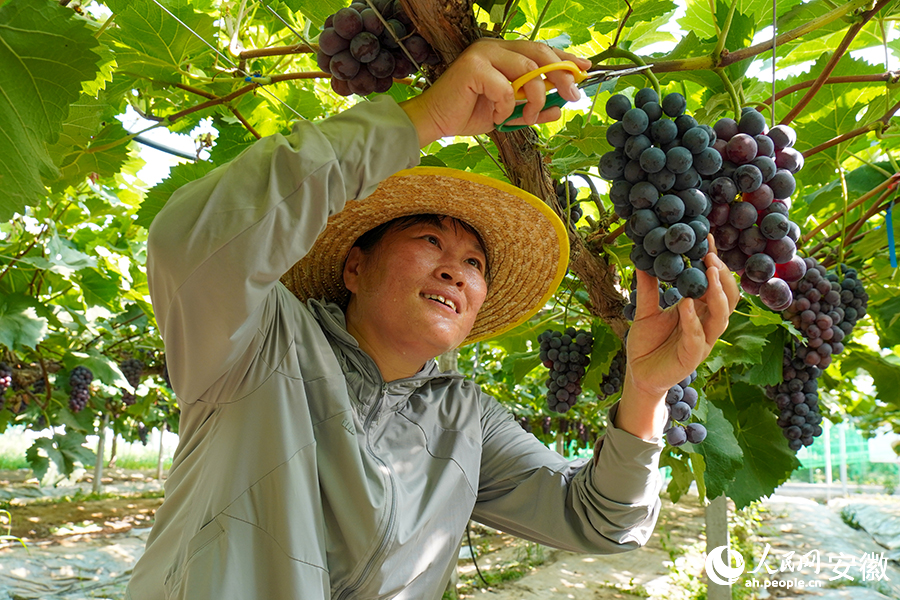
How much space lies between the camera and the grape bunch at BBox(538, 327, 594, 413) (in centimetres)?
235

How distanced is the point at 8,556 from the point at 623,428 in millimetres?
8844

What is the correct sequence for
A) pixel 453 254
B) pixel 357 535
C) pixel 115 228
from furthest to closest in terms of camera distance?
pixel 115 228, pixel 453 254, pixel 357 535

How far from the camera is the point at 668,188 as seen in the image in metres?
0.88

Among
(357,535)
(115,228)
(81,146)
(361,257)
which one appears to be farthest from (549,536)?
(115,228)

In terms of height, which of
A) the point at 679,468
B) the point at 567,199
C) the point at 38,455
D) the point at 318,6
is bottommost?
the point at 38,455

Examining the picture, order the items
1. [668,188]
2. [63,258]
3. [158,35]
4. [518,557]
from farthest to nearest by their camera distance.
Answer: [518,557] → [63,258] → [158,35] → [668,188]

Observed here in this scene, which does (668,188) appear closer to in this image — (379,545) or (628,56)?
(628,56)

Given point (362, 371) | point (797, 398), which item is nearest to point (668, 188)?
point (362, 371)

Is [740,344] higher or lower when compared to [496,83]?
lower

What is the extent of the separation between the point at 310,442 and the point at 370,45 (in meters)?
0.78

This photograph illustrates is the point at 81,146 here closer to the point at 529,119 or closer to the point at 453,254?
the point at 453,254

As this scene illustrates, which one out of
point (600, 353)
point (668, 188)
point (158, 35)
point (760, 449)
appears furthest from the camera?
point (760, 449)

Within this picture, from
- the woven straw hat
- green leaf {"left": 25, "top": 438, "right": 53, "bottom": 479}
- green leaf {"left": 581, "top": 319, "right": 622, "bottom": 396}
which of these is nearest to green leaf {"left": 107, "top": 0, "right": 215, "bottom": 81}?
the woven straw hat

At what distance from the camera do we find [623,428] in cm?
148
